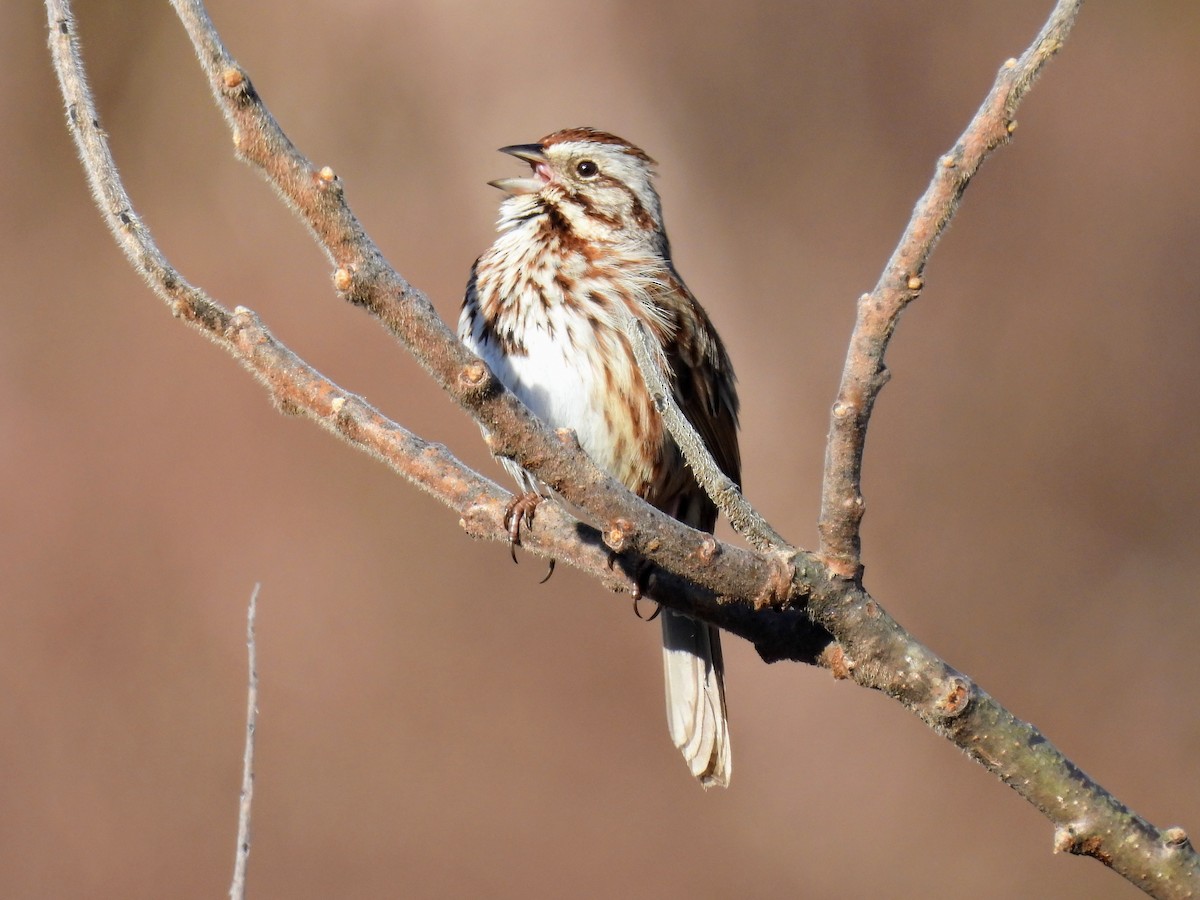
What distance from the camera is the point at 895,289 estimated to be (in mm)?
1692

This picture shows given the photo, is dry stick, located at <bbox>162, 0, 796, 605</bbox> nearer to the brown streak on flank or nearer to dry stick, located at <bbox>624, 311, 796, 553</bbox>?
dry stick, located at <bbox>624, 311, 796, 553</bbox>

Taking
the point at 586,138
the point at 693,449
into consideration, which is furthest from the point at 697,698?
the point at 693,449

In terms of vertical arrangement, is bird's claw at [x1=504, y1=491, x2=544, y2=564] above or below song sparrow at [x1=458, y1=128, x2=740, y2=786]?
below

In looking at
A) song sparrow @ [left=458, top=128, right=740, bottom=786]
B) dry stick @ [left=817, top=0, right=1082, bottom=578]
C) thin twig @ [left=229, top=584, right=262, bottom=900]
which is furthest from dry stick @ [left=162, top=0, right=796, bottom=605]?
song sparrow @ [left=458, top=128, right=740, bottom=786]

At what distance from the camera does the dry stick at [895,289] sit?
163cm

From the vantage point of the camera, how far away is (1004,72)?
166 centimetres

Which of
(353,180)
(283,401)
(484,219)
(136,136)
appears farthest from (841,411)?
(136,136)

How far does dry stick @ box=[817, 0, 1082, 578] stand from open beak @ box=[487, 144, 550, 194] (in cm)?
176

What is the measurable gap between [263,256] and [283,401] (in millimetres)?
5737

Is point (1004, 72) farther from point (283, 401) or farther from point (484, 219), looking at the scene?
point (484, 219)

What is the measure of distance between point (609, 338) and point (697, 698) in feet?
2.88

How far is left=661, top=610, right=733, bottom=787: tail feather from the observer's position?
3.13 meters

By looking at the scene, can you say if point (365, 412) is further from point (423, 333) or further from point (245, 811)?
point (245, 811)

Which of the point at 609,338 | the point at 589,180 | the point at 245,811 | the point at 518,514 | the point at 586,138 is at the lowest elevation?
the point at 245,811
